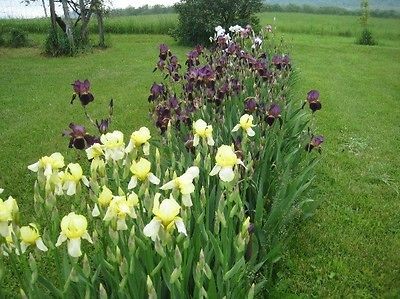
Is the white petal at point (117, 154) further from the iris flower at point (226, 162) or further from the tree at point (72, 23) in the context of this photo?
the tree at point (72, 23)

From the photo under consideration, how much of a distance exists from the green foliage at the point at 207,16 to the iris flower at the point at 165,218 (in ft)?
51.6

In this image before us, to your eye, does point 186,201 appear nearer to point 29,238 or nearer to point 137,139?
point 137,139

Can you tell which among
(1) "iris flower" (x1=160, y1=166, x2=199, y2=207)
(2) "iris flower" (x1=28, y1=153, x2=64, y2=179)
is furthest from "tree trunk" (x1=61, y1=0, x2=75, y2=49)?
(1) "iris flower" (x1=160, y1=166, x2=199, y2=207)

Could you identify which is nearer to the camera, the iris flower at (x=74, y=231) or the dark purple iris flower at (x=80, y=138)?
the iris flower at (x=74, y=231)

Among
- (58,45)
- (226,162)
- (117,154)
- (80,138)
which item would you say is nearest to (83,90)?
(80,138)

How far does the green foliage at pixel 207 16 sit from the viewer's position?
1683 centimetres

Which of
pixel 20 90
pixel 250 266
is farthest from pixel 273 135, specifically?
pixel 20 90

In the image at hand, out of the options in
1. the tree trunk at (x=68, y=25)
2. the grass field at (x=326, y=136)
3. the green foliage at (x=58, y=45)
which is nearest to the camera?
the grass field at (x=326, y=136)

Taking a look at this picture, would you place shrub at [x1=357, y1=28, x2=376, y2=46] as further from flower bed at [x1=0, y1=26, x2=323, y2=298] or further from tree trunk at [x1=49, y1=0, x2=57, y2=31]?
flower bed at [x1=0, y1=26, x2=323, y2=298]

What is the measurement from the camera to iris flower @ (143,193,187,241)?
5.55 ft

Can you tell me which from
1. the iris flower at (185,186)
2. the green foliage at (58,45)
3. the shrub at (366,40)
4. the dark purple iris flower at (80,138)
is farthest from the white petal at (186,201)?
the shrub at (366,40)

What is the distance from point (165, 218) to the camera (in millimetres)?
1698

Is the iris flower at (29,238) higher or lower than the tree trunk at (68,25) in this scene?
lower

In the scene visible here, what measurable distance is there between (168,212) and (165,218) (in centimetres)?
3
